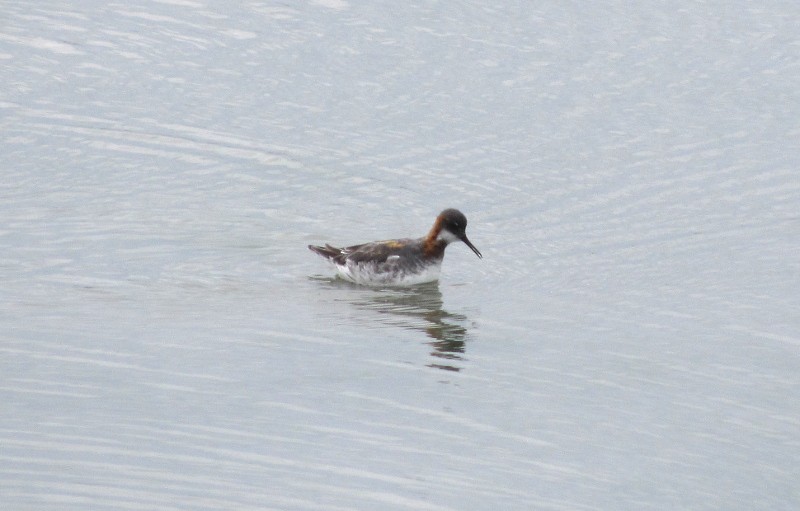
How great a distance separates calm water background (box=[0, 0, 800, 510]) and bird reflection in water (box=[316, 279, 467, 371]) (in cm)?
6

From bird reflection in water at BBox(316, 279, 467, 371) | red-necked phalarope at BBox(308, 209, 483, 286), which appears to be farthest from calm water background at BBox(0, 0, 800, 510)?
red-necked phalarope at BBox(308, 209, 483, 286)

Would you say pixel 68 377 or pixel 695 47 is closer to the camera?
pixel 68 377

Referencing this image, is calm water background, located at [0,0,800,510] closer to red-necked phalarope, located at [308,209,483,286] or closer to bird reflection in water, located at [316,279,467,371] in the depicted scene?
bird reflection in water, located at [316,279,467,371]

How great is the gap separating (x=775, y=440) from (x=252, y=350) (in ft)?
17.2

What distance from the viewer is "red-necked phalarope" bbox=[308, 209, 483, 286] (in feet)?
61.3

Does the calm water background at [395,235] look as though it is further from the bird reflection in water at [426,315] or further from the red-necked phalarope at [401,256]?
the red-necked phalarope at [401,256]

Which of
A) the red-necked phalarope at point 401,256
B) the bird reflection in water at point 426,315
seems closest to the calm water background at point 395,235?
the bird reflection in water at point 426,315

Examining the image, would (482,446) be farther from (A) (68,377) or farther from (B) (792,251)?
(B) (792,251)

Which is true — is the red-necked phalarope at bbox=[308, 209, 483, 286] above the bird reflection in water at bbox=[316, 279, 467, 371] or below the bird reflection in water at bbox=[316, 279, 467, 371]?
above

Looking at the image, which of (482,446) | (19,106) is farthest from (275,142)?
(482,446)

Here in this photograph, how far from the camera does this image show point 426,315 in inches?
685

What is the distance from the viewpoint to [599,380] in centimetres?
1432

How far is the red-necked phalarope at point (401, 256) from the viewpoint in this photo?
735 inches

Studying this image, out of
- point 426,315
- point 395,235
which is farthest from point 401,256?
point 395,235
